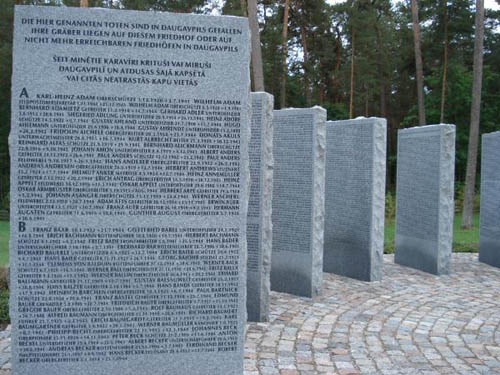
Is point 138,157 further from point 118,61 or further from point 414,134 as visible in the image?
point 414,134

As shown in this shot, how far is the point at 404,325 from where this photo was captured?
20.2 ft

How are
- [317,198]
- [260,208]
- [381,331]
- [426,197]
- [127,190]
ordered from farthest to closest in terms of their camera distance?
[426,197], [317,198], [260,208], [381,331], [127,190]

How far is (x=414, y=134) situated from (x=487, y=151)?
5.25ft

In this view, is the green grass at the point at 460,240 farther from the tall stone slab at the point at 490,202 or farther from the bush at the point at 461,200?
the bush at the point at 461,200

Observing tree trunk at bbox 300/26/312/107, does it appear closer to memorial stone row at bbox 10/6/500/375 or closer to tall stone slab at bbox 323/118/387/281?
tall stone slab at bbox 323/118/387/281

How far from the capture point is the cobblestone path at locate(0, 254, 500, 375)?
4.84 metres

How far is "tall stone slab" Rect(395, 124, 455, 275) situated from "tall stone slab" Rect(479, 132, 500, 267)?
1277 mm

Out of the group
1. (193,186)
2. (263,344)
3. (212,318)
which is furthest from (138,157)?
(263,344)

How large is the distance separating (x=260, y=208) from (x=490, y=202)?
5.97 m

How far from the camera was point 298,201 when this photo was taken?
7.65 metres

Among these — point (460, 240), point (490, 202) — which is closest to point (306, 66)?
point (460, 240)

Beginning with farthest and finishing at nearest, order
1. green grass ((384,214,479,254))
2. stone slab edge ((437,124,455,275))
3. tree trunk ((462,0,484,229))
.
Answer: tree trunk ((462,0,484,229)) < green grass ((384,214,479,254)) < stone slab edge ((437,124,455,275))

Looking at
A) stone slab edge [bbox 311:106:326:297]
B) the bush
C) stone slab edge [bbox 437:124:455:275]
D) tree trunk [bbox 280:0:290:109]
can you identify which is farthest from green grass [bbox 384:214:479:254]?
tree trunk [bbox 280:0:290:109]

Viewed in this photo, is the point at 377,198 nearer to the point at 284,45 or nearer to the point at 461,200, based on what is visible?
the point at 284,45
